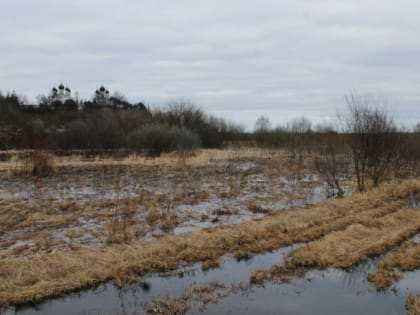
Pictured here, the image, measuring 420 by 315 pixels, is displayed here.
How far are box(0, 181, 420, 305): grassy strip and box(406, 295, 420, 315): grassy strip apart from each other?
168 centimetres

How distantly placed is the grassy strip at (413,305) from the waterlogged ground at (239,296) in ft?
0.31

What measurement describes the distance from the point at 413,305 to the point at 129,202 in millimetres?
9195

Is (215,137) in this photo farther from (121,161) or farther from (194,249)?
(194,249)

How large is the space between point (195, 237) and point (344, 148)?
9874 millimetres

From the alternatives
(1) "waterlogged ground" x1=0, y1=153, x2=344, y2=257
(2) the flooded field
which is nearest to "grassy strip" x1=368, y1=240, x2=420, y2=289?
(2) the flooded field

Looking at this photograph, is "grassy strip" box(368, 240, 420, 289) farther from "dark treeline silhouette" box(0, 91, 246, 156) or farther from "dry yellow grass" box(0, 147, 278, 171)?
"dark treeline silhouette" box(0, 91, 246, 156)

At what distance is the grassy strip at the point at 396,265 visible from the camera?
6.41 m

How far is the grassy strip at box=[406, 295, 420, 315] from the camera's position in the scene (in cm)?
522

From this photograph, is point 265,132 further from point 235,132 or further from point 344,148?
point 344,148

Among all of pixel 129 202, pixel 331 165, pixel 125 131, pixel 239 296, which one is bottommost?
pixel 239 296

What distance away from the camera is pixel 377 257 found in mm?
7523

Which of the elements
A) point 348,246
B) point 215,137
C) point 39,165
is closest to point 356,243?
point 348,246

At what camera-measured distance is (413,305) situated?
5.40 metres

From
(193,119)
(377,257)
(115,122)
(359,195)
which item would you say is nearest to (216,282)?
(377,257)
